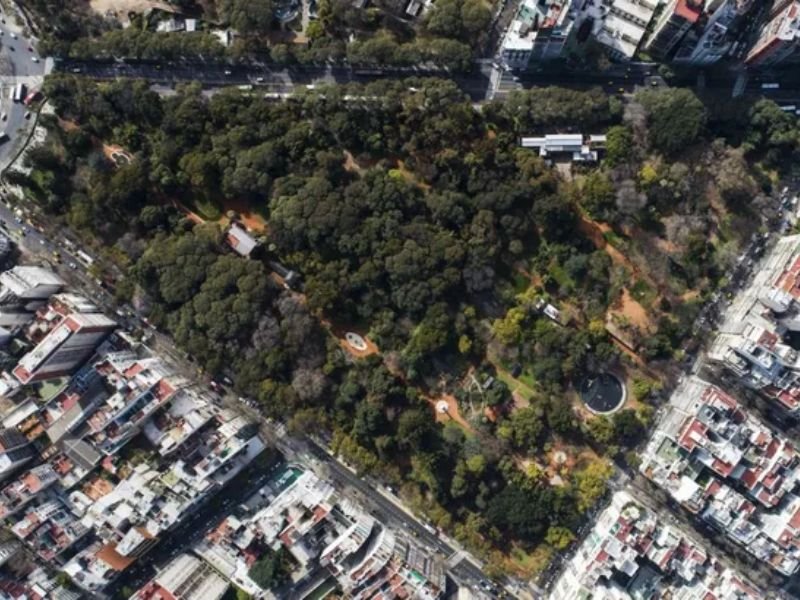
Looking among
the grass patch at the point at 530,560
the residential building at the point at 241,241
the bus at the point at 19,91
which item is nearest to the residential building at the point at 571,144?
the residential building at the point at 241,241

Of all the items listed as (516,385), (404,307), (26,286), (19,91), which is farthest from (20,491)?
(516,385)

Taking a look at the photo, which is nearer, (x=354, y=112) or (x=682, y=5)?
(x=682, y=5)

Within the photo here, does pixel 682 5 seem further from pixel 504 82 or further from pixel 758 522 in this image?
pixel 758 522

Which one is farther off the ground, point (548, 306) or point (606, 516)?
point (548, 306)

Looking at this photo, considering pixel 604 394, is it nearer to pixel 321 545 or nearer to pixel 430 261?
pixel 430 261

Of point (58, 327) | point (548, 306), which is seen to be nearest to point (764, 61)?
point (548, 306)

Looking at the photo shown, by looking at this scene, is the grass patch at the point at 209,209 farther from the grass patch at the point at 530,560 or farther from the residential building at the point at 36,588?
the grass patch at the point at 530,560

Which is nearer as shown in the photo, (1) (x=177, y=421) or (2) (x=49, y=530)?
(1) (x=177, y=421)
